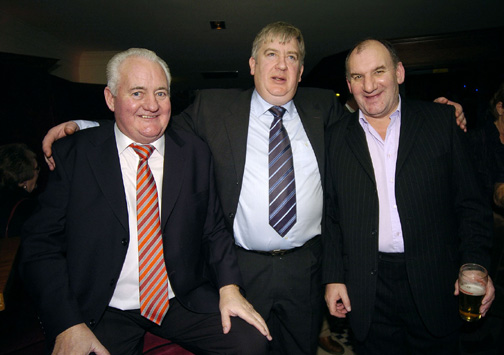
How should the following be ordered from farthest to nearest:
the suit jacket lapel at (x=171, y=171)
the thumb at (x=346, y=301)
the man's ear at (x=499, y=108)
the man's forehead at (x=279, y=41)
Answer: the man's ear at (x=499, y=108)
the man's forehead at (x=279, y=41)
the thumb at (x=346, y=301)
the suit jacket lapel at (x=171, y=171)

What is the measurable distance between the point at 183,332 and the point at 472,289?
1359mm

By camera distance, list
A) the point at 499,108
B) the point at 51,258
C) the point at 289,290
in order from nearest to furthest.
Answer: the point at 51,258 < the point at 289,290 < the point at 499,108

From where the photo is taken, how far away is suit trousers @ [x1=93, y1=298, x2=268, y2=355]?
140 cm

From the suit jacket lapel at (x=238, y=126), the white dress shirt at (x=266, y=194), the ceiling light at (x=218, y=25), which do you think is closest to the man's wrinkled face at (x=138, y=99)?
the suit jacket lapel at (x=238, y=126)

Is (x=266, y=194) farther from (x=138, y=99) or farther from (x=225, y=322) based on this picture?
(x=138, y=99)

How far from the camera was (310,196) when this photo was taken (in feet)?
6.09

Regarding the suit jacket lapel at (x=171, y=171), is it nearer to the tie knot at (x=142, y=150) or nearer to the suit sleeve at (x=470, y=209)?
the tie knot at (x=142, y=150)

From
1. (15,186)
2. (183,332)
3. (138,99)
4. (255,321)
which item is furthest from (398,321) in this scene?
(15,186)

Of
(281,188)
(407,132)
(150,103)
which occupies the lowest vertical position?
(281,188)

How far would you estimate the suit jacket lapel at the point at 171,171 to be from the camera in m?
Result: 1.53

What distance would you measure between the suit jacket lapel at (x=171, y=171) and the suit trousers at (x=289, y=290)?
0.55 m

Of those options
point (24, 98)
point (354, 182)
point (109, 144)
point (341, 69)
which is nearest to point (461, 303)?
point (354, 182)

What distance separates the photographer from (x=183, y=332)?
4.92 ft

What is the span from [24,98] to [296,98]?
4.41 metres
